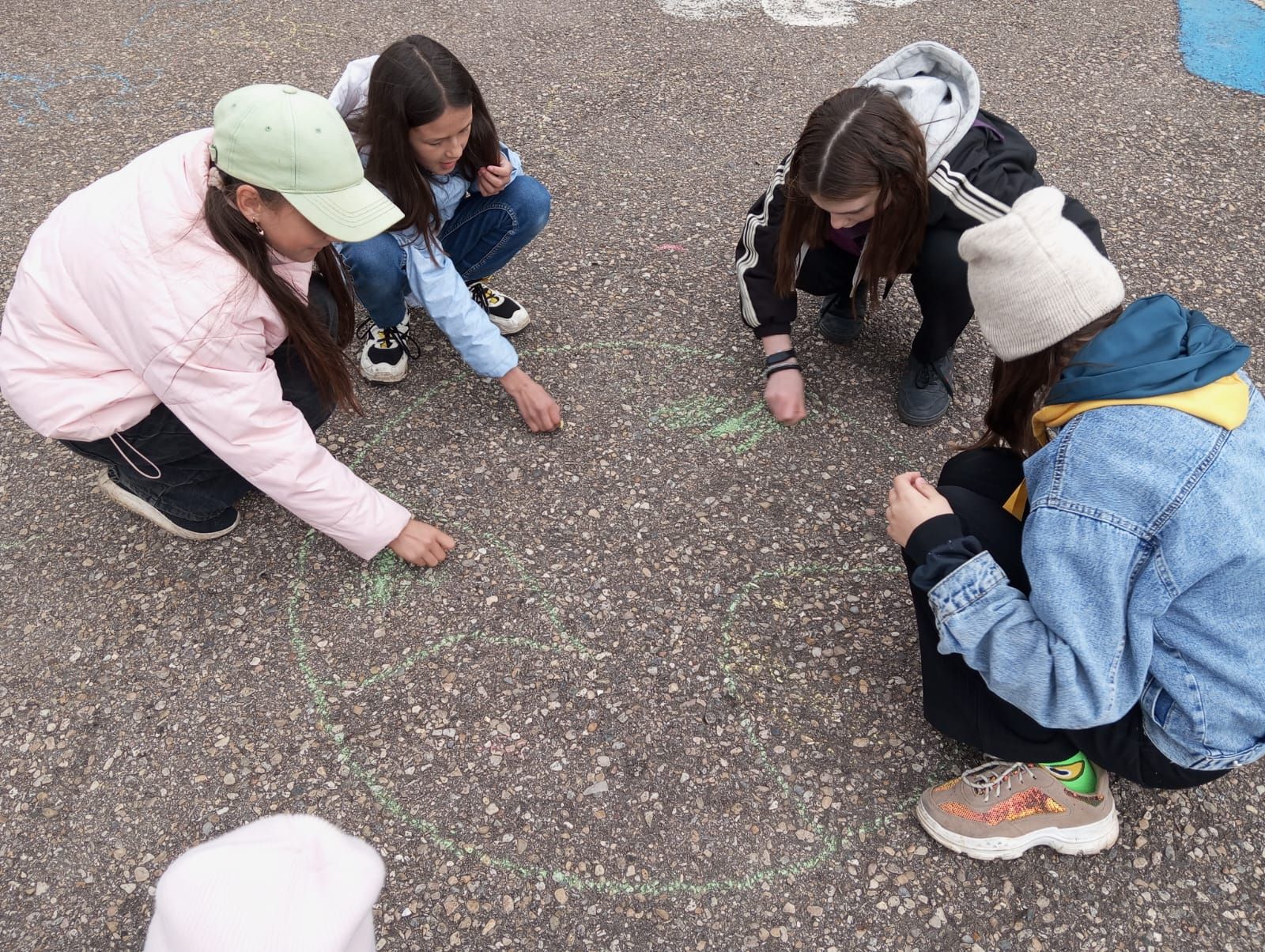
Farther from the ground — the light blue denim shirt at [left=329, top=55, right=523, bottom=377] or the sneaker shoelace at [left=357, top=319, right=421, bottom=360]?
the light blue denim shirt at [left=329, top=55, right=523, bottom=377]

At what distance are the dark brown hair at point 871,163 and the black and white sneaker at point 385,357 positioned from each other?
131 centimetres

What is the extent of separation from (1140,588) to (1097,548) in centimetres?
10

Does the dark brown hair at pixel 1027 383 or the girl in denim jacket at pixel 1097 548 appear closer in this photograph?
the girl in denim jacket at pixel 1097 548

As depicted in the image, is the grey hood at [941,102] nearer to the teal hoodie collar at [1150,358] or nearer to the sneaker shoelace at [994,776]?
the teal hoodie collar at [1150,358]

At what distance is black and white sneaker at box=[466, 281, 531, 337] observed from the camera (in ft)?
9.68

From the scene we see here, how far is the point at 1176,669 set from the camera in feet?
4.85

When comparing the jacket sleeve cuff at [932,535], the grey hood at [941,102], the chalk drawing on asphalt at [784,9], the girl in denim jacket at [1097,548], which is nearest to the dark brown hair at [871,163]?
the grey hood at [941,102]

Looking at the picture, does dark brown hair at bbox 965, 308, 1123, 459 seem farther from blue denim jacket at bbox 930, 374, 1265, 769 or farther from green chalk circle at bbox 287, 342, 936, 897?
green chalk circle at bbox 287, 342, 936, 897

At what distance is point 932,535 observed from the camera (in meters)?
1.70

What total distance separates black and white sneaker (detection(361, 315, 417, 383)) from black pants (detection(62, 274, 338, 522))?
330mm

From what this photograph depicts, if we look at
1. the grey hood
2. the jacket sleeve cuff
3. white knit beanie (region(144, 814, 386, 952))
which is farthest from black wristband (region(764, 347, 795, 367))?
white knit beanie (region(144, 814, 386, 952))

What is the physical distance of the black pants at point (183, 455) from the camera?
2127 millimetres

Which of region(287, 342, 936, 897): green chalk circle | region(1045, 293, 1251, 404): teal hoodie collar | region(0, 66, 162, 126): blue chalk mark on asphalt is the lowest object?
region(287, 342, 936, 897): green chalk circle

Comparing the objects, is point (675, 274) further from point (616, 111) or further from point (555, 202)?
point (616, 111)
